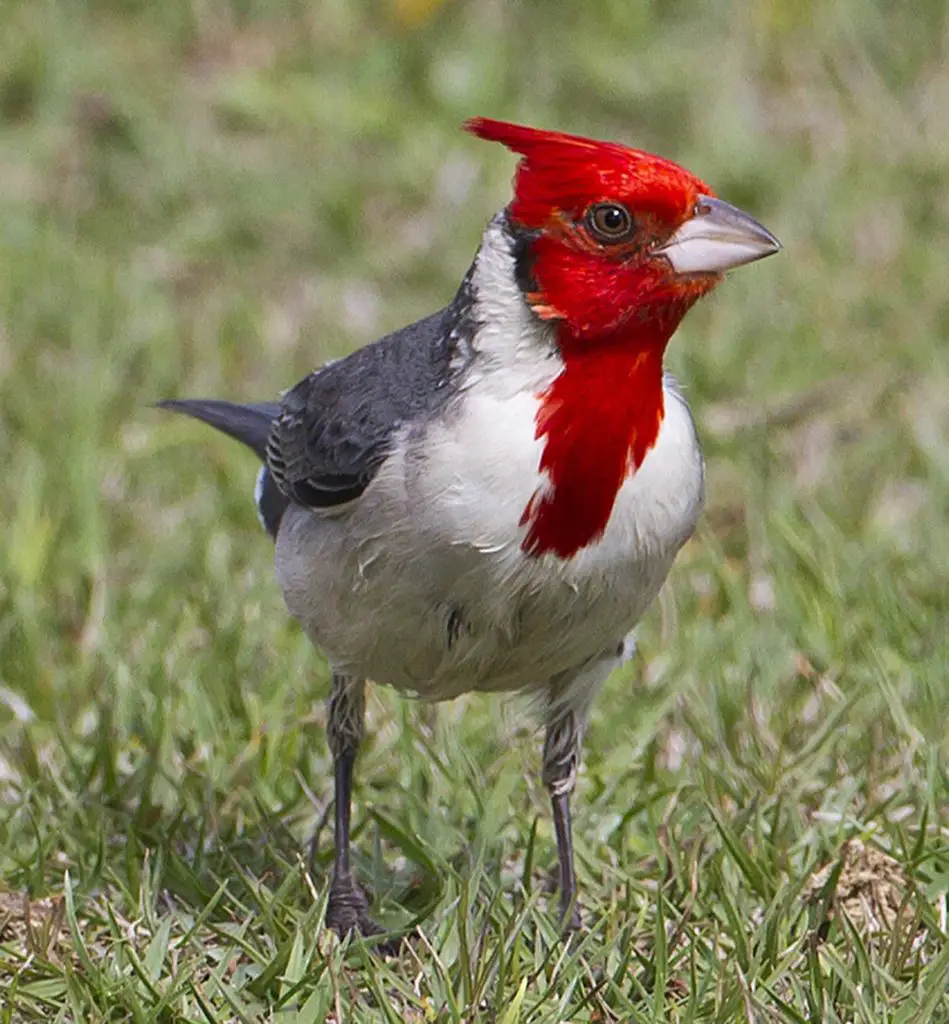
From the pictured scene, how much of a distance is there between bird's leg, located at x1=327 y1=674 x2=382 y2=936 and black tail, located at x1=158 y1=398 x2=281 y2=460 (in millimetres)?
700

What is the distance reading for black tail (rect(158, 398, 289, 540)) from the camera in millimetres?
4277

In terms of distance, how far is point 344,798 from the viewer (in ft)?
12.7

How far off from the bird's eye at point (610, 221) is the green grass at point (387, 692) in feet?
3.72

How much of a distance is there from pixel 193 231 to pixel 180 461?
1.62 m

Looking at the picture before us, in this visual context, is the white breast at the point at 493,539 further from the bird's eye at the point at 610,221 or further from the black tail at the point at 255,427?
the black tail at the point at 255,427

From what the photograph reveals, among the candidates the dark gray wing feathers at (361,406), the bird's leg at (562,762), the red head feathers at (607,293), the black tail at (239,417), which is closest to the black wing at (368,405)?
the dark gray wing feathers at (361,406)

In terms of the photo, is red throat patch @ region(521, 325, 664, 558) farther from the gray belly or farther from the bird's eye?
the bird's eye

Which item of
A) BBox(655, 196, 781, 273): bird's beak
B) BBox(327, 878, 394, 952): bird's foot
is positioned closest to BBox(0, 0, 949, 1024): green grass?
BBox(327, 878, 394, 952): bird's foot

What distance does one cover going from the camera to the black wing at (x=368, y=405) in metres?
3.43

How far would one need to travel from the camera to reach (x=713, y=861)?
3.68 metres

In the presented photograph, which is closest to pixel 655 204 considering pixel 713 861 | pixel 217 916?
pixel 713 861

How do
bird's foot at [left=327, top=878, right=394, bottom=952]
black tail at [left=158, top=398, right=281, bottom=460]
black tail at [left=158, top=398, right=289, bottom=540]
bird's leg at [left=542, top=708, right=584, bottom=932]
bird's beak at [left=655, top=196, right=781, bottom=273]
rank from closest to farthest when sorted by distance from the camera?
bird's beak at [left=655, top=196, right=781, bottom=273] → bird's foot at [left=327, top=878, right=394, bottom=952] → bird's leg at [left=542, top=708, right=584, bottom=932] → black tail at [left=158, top=398, right=289, bottom=540] → black tail at [left=158, top=398, right=281, bottom=460]

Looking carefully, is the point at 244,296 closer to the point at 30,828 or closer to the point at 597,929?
the point at 30,828

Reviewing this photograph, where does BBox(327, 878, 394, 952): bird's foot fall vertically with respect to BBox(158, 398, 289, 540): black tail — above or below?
below
